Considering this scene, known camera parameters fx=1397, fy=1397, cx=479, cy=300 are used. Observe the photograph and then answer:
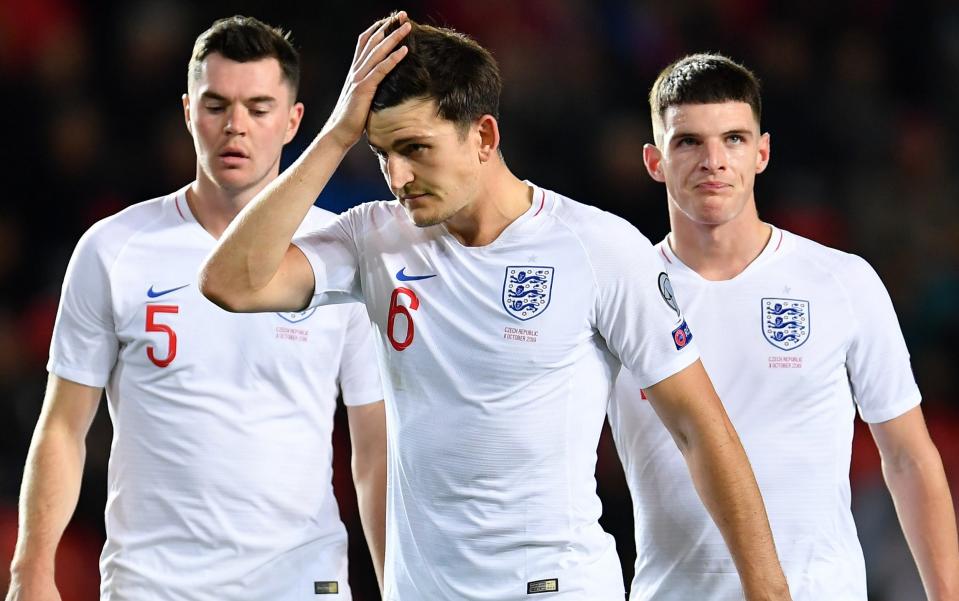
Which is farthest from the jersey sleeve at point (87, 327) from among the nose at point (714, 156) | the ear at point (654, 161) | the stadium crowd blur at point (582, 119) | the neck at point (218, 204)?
the stadium crowd blur at point (582, 119)

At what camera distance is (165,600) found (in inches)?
162

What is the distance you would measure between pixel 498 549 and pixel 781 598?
0.68 meters

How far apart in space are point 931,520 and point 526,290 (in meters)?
1.58

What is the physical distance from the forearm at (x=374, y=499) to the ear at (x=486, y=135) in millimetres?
1318

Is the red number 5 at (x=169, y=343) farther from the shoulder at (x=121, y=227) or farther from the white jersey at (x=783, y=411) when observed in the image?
the white jersey at (x=783, y=411)

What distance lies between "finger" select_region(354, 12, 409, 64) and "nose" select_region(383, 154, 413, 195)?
0.26m

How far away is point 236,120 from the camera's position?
4.36 metres

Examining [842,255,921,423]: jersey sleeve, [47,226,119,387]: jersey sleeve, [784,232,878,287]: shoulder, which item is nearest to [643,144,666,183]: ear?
[784,232,878,287]: shoulder

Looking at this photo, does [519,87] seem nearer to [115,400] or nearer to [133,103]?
[133,103]

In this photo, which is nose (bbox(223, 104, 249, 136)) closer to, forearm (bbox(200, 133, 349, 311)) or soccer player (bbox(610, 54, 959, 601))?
forearm (bbox(200, 133, 349, 311))

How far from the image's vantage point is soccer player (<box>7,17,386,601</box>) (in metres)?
4.18

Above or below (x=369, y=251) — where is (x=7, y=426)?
below

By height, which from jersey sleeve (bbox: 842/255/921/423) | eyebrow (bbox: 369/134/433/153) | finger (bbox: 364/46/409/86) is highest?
finger (bbox: 364/46/409/86)

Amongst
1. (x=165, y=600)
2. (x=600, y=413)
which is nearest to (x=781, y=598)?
(x=600, y=413)
